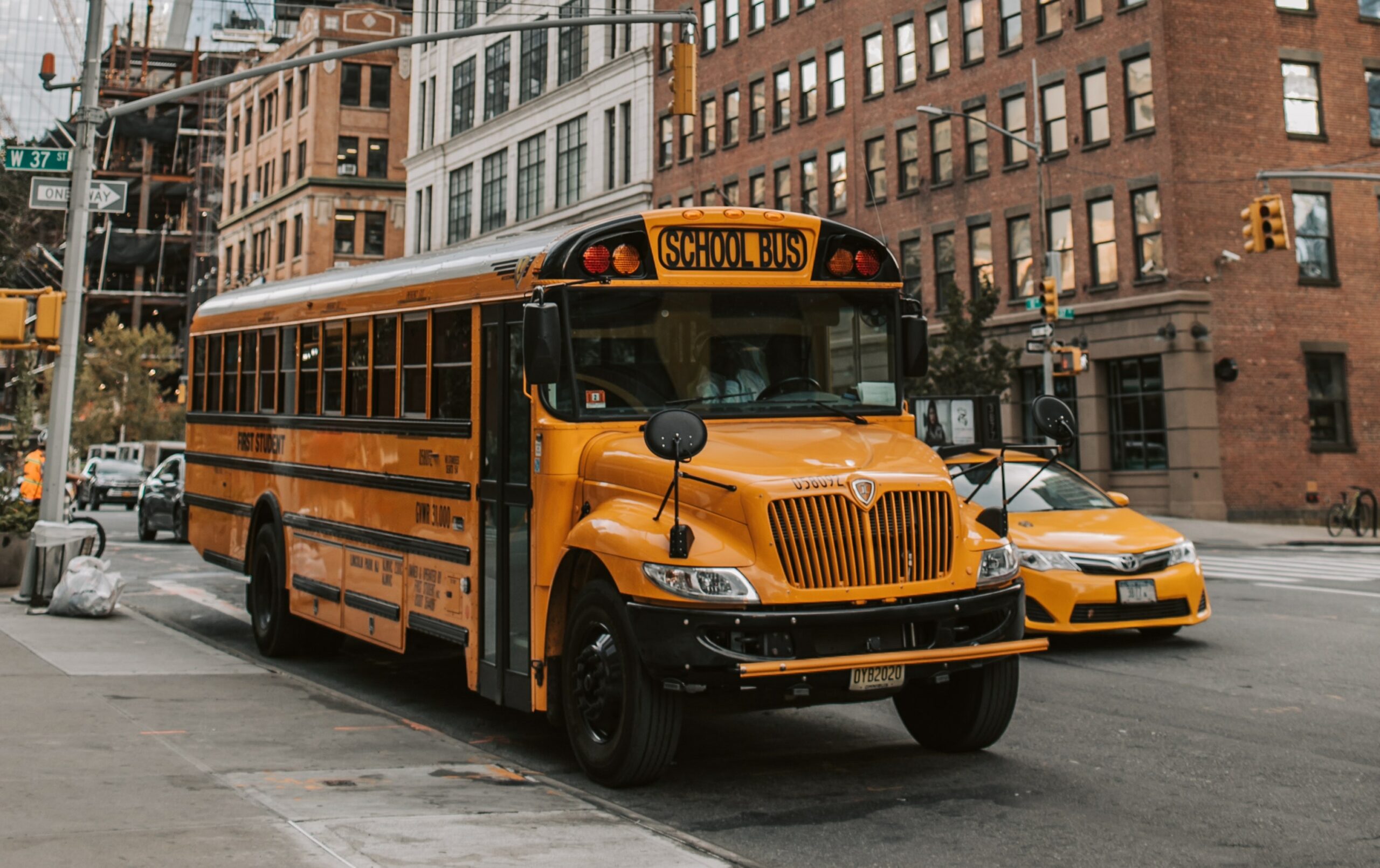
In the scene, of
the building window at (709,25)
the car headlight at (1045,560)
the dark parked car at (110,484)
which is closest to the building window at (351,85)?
the building window at (709,25)

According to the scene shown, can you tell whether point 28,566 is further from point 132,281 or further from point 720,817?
point 132,281

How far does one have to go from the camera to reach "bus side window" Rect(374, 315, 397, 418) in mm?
9172

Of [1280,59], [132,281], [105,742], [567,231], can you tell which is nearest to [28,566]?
[105,742]

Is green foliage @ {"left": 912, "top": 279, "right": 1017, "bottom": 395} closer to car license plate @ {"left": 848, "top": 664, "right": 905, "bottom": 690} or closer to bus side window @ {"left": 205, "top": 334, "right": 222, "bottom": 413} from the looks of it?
bus side window @ {"left": 205, "top": 334, "right": 222, "bottom": 413}

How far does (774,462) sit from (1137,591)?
5621 millimetres

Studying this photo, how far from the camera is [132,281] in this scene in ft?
331

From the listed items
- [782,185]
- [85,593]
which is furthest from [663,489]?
[782,185]

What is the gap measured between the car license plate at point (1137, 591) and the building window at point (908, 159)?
2998 cm

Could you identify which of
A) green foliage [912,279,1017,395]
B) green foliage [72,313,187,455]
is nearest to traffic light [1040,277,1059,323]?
green foliage [912,279,1017,395]

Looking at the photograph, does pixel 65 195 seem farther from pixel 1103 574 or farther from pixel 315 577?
pixel 1103 574

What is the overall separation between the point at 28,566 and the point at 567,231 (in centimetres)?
896

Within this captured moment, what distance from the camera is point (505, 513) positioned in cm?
766

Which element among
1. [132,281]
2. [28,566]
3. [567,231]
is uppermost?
[132,281]

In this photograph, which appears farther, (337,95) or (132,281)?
(132,281)
